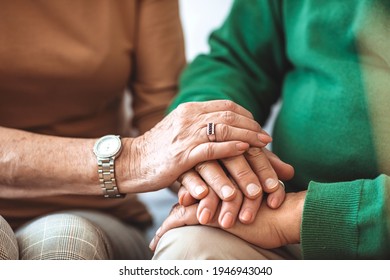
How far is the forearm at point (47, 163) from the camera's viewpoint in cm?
79

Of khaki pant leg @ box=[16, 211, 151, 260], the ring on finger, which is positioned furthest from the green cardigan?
khaki pant leg @ box=[16, 211, 151, 260]

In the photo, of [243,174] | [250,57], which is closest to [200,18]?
[250,57]

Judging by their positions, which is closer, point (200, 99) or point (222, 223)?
point (222, 223)

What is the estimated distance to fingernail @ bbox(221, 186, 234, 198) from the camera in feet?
2.33

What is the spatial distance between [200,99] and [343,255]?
321 mm

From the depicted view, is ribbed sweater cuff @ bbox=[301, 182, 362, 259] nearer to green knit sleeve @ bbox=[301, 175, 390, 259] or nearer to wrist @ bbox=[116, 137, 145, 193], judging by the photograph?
green knit sleeve @ bbox=[301, 175, 390, 259]

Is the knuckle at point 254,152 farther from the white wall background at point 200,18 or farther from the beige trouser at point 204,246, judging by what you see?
the white wall background at point 200,18

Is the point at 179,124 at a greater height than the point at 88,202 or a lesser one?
greater

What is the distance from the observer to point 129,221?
3.30 feet

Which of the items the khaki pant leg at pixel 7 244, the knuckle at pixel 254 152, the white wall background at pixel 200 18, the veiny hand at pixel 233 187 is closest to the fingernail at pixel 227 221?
the veiny hand at pixel 233 187

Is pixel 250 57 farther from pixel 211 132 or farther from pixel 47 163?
pixel 47 163

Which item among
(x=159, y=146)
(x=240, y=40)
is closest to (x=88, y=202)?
(x=159, y=146)
